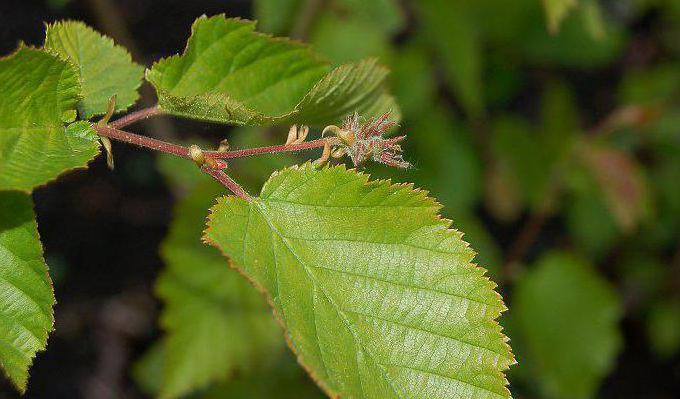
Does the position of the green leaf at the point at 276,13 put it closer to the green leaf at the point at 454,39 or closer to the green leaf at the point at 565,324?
the green leaf at the point at 454,39

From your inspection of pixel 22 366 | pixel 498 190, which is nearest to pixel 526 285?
pixel 498 190

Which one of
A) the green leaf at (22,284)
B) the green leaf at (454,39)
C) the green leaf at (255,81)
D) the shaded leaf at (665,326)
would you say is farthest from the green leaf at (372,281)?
the shaded leaf at (665,326)

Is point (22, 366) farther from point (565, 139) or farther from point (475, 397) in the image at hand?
point (565, 139)

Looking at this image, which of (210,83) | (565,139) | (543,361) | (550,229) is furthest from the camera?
(550,229)

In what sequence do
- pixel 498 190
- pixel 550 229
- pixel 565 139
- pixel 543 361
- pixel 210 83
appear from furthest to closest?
pixel 550 229 < pixel 498 190 < pixel 565 139 < pixel 543 361 < pixel 210 83

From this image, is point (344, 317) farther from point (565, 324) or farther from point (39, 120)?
point (565, 324)

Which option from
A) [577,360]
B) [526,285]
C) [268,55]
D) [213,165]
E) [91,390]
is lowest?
[91,390]

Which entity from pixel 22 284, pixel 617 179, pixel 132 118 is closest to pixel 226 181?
pixel 132 118
